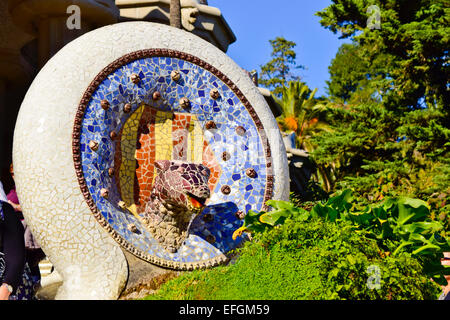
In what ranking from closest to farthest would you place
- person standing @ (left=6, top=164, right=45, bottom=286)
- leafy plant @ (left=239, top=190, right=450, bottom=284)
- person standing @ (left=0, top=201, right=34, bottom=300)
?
1. leafy plant @ (left=239, top=190, right=450, bottom=284)
2. person standing @ (left=0, top=201, right=34, bottom=300)
3. person standing @ (left=6, top=164, right=45, bottom=286)

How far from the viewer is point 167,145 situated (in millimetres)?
5211

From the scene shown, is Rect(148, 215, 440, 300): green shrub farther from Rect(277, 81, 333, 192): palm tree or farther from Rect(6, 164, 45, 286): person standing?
Rect(277, 81, 333, 192): palm tree

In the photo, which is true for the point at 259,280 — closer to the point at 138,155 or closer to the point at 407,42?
the point at 138,155

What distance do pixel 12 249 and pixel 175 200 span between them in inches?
51.2

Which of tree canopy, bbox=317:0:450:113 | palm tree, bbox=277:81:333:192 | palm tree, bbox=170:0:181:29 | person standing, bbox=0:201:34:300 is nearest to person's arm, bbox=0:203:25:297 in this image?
person standing, bbox=0:201:34:300

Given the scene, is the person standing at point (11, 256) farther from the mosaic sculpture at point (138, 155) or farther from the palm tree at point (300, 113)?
the palm tree at point (300, 113)

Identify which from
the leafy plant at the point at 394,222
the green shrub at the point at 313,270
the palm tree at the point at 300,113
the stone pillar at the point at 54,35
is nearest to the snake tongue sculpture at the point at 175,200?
the leafy plant at the point at 394,222

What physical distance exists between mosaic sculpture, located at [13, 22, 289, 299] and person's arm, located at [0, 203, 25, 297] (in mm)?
125

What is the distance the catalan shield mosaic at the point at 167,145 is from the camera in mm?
4551

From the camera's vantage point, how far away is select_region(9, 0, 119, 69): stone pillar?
6.19 metres

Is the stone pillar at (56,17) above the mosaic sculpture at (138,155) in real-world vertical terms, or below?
above

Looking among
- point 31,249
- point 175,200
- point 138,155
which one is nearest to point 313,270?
point 175,200
